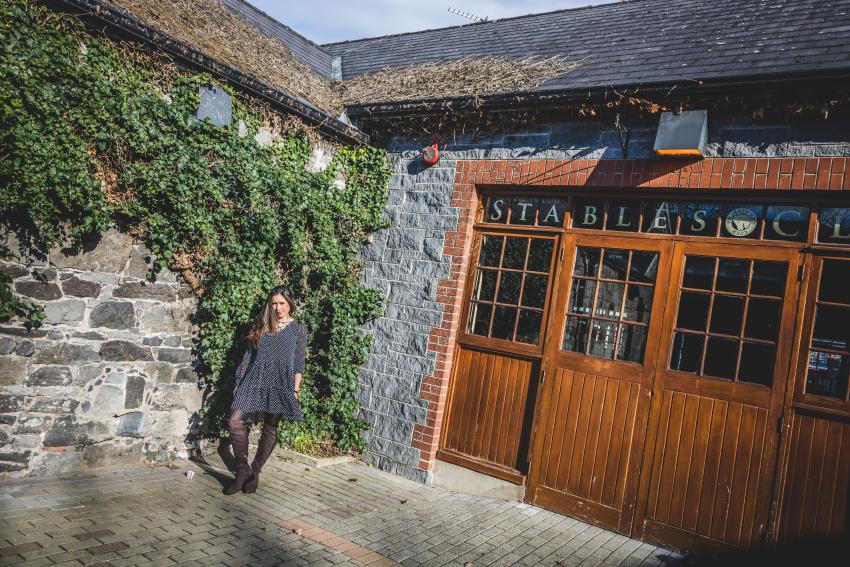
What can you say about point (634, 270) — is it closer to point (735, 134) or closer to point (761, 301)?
point (761, 301)

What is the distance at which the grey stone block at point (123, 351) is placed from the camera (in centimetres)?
507

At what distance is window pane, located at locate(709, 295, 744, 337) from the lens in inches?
196

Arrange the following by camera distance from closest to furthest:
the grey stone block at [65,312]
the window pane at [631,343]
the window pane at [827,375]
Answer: the window pane at [827,375]
the grey stone block at [65,312]
the window pane at [631,343]

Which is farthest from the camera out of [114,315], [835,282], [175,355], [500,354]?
[500,354]

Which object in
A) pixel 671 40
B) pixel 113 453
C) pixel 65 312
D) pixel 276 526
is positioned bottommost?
pixel 276 526

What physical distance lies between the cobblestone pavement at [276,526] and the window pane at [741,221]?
294 cm

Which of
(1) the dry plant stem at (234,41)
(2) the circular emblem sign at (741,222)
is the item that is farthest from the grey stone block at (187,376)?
(2) the circular emblem sign at (741,222)

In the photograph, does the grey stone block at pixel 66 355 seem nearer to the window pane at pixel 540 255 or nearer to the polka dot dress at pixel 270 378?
the polka dot dress at pixel 270 378

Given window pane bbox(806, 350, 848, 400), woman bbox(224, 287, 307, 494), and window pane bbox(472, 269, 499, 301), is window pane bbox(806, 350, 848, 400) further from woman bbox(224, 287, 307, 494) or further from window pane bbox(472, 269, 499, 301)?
woman bbox(224, 287, 307, 494)

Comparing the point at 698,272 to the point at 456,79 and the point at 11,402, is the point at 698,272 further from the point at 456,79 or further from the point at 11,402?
the point at 11,402

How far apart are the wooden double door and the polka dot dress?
2.00m

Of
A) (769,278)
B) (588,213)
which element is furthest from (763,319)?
(588,213)

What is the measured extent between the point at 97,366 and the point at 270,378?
5.00ft

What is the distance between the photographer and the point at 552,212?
6074 millimetres
